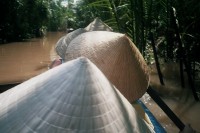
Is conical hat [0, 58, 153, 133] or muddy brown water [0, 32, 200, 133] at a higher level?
conical hat [0, 58, 153, 133]

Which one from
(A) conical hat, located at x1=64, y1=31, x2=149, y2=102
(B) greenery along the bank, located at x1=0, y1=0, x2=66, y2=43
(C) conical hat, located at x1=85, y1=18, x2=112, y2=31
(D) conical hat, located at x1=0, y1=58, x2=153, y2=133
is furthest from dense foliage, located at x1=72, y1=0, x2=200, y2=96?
(B) greenery along the bank, located at x1=0, y1=0, x2=66, y2=43

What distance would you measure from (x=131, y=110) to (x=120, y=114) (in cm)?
11

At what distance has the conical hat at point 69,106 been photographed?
1.05 metres

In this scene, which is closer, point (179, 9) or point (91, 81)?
point (91, 81)

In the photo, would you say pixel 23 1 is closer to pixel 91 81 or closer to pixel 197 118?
pixel 197 118

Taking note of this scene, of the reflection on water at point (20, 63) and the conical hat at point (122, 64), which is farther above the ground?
the conical hat at point (122, 64)

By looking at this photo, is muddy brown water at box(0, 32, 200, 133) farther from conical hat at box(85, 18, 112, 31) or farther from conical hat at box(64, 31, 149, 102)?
conical hat at box(64, 31, 149, 102)

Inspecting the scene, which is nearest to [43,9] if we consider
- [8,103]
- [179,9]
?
[179,9]

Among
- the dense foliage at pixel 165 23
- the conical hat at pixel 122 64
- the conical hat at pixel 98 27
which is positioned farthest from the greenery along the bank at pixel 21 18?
the conical hat at pixel 122 64

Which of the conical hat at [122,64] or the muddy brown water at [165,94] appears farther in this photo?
the muddy brown water at [165,94]

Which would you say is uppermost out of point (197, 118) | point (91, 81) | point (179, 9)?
→ point (179, 9)

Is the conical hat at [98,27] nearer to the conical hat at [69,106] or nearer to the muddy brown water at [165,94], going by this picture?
the muddy brown water at [165,94]

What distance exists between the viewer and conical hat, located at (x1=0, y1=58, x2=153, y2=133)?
1.05 meters

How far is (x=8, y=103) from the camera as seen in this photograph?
1.17 meters
